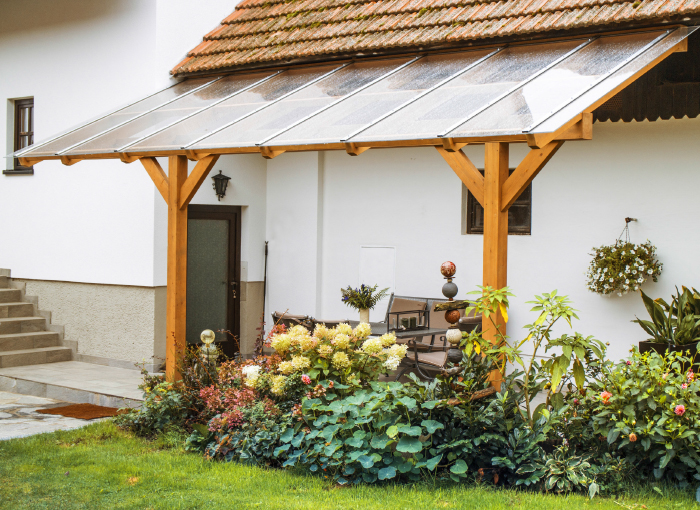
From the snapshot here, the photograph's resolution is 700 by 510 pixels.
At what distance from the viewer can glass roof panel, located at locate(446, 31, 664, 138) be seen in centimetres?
530

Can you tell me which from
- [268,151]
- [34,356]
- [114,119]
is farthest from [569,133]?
[34,356]

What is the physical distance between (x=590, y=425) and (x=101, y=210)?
6.74 meters

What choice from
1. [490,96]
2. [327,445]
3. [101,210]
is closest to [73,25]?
[101,210]

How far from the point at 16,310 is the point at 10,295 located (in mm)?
318

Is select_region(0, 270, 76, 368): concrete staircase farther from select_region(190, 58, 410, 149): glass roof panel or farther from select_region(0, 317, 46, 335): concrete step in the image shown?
select_region(190, 58, 410, 149): glass roof panel

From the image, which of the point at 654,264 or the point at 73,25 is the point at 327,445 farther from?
the point at 73,25

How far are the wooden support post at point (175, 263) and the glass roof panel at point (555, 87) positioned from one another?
120 inches

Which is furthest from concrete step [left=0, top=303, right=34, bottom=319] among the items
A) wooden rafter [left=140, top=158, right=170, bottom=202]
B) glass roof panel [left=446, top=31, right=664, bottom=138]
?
glass roof panel [left=446, top=31, right=664, bottom=138]

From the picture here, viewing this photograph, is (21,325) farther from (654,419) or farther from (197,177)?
(654,419)

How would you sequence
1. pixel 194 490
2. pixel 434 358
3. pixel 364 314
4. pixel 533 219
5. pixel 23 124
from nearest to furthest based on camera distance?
pixel 194 490, pixel 434 358, pixel 364 314, pixel 533 219, pixel 23 124

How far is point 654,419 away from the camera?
16.1 feet

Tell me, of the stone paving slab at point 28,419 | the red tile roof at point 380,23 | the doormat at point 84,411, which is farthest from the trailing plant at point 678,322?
the stone paving slab at point 28,419

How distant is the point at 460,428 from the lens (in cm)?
526

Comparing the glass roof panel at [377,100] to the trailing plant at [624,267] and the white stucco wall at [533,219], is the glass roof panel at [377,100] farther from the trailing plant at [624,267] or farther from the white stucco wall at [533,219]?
the trailing plant at [624,267]
